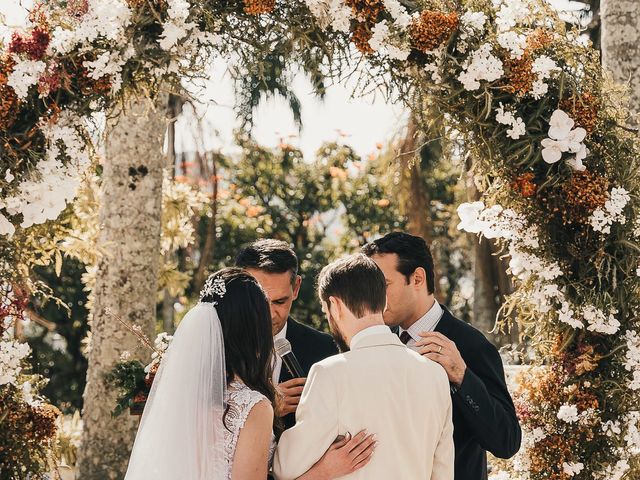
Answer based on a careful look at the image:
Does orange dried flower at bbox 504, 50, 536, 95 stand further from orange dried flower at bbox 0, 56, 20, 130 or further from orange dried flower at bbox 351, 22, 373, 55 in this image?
orange dried flower at bbox 0, 56, 20, 130

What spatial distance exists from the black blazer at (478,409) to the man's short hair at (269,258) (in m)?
0.87

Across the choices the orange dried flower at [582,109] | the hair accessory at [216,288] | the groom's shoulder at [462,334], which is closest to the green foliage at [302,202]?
the orange dried flower at [582,109]

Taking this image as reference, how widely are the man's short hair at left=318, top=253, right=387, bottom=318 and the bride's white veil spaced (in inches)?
18.6

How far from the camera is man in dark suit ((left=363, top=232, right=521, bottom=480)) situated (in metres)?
3.79

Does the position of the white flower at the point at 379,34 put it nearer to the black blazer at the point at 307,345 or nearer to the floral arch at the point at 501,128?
the floral arch at the point at 501,128

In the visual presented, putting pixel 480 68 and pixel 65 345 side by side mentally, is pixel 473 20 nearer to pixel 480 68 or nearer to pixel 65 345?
pixel 480 68

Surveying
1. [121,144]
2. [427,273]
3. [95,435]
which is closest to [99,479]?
[95,435]

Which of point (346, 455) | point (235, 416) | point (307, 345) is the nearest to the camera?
point (346, 455)

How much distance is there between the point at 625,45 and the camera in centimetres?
552

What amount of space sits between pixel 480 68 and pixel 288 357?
1.71 m

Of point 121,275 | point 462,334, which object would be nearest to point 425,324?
point 462,334

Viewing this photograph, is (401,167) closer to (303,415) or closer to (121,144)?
(121,144)

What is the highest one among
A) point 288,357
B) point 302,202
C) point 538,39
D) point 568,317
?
point 538,39

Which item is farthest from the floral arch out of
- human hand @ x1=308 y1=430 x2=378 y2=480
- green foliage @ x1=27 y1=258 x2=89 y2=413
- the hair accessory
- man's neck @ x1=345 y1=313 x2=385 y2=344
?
green foliage @ x1=27 y1=258 x2=89 y2=413
